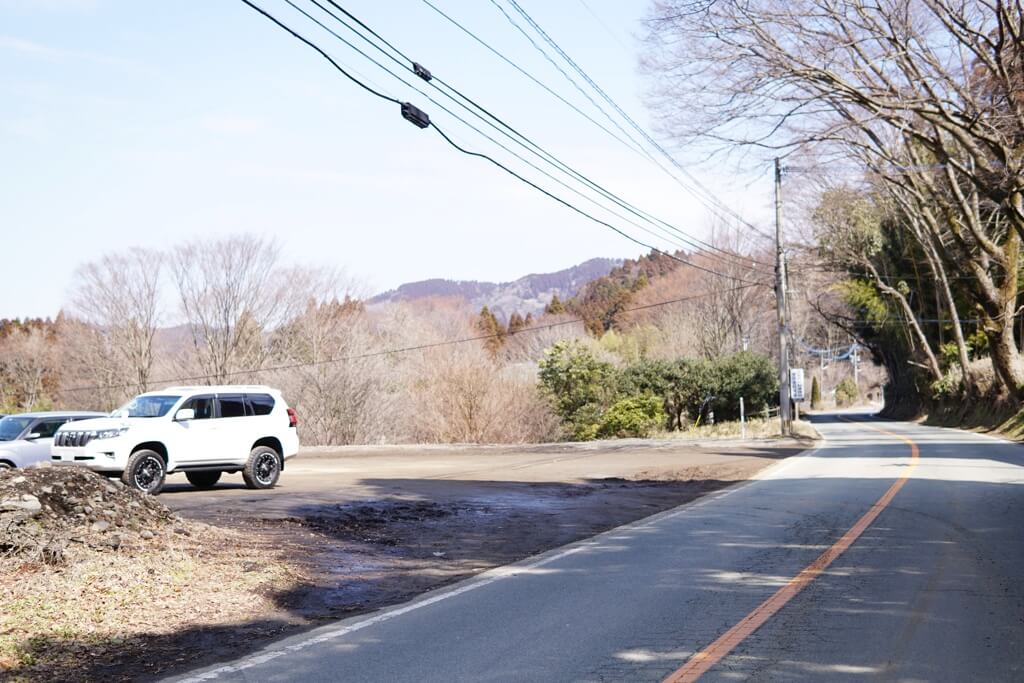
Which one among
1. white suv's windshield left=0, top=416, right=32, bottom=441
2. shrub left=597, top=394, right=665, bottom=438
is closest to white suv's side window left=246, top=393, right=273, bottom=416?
white suv's windshield left=0, top=416, right=32, bottom=441

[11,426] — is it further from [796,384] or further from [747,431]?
[796,384]

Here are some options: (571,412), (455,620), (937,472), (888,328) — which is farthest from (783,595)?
(888,328)

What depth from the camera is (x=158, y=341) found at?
71250 mm

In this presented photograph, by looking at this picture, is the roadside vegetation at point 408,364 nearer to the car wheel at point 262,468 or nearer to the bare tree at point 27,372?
the bare tree at point 27,372

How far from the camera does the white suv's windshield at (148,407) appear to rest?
59.0 ft

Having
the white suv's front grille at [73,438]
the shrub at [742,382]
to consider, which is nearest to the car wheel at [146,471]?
the white suv's front grille at [73,438]

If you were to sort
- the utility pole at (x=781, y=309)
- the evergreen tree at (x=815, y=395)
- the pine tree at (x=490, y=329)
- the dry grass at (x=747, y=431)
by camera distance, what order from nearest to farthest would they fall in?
the utility pole at (x=781, y=309) → the dry grass at (x=747, y=431) → the pine tree at (x=490, y=329) → the evergreen tree at (x=815, y=395)

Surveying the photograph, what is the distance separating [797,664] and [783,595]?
90.3 inches

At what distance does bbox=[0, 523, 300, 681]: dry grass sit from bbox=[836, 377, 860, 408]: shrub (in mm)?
132119

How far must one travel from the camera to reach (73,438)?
17.3 meters

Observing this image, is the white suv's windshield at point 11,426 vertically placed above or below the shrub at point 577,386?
below

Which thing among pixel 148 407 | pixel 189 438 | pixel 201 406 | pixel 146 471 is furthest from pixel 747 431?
pixel 146 471

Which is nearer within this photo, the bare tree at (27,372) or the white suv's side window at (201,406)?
the white suv's side window at (201,406)

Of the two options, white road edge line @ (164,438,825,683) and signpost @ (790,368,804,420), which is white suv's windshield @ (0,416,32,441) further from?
signpost @ (790,368,804,420)
